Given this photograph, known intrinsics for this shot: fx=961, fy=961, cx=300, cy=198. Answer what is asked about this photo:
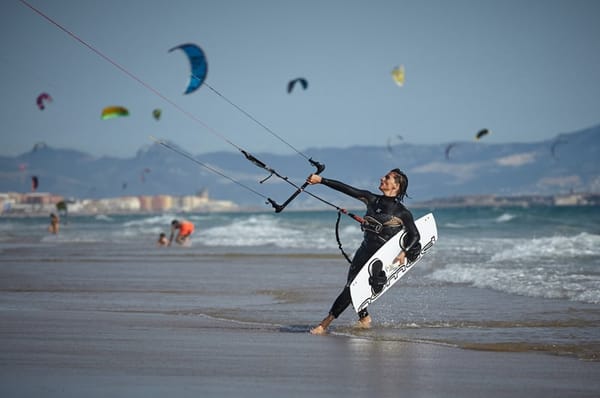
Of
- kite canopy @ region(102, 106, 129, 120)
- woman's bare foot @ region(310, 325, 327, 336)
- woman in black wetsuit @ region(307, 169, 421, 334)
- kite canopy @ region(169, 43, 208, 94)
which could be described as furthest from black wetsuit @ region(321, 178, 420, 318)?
kite canopy @ region(102, 106, 129, 120)

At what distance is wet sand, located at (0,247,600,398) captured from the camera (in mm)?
4754

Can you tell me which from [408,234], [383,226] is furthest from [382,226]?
[408,234]

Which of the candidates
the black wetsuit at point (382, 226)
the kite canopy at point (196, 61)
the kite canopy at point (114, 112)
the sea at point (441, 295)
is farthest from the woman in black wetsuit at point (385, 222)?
the kite canopy at point (114, 112)

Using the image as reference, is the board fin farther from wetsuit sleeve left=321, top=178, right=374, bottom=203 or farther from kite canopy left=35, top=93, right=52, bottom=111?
kite canopy left=35, top=93, right=52, bottom=111

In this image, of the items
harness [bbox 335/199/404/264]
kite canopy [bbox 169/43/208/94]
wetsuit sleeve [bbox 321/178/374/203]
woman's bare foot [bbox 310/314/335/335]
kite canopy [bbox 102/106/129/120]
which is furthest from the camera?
kite canopy [bbox 102/106/129/120]

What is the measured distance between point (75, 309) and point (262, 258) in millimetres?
10157

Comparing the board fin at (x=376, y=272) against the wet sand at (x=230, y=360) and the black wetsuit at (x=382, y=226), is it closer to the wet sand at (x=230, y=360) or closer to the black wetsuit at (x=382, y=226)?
the black wetsuit at (x=382, y=226)

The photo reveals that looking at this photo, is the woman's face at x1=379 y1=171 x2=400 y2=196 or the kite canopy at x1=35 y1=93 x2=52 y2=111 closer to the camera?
the woman's face at x1=379 y1=171 x2=400 y2=196

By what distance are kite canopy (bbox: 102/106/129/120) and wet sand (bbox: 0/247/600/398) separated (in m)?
17.8

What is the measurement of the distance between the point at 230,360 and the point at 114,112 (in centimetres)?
2238

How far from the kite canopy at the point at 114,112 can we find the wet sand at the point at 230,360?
1783 centimetres

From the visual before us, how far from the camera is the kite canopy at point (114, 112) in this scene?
26.9m

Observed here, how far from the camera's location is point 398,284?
12.4m

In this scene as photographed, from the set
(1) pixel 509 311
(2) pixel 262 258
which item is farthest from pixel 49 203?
(1) pixel 509 311
